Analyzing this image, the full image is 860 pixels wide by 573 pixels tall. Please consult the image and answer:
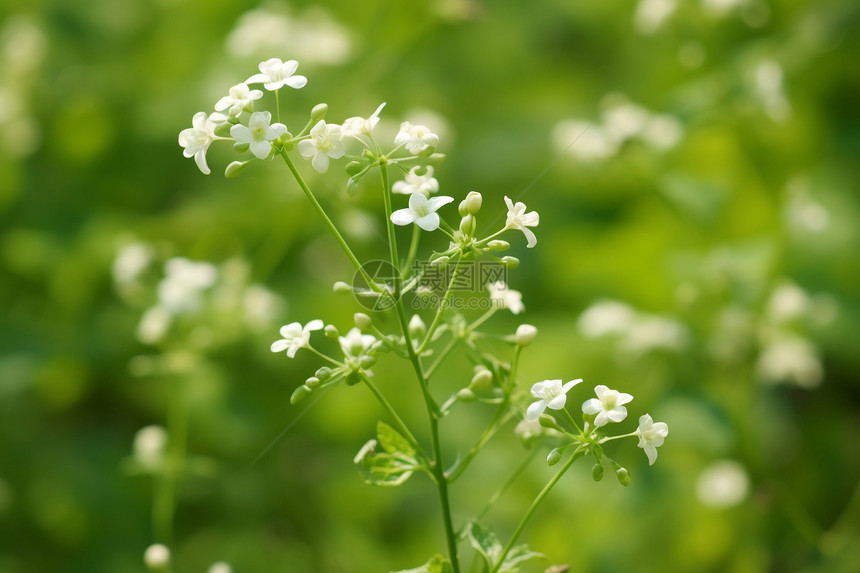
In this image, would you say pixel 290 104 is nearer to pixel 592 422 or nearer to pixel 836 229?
pixel 836 229

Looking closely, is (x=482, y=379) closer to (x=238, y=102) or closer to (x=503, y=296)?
(x=503, y=296)

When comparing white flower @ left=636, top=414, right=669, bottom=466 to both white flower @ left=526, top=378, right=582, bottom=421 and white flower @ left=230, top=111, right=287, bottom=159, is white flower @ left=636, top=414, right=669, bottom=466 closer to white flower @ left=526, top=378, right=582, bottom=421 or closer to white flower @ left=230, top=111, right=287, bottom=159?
white flower @ left=526, top=378, right=582, bottom=421

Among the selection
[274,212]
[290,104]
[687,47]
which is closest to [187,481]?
[274,212]

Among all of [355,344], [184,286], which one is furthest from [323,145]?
[184,286]

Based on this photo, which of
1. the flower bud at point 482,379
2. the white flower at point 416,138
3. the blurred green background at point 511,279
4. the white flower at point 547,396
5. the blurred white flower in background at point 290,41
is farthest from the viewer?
the blurred white flower in background at point 290,41

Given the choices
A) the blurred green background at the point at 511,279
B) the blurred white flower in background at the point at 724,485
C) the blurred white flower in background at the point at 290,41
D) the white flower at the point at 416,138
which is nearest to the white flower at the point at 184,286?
the blurred green background at the point at 511,279

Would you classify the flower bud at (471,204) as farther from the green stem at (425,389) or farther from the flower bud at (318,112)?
the flower bud at (318,112)

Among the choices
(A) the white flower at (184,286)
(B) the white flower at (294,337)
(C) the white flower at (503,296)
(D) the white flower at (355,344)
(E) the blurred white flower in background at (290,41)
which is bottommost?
(D) the white flower at (355,344)
